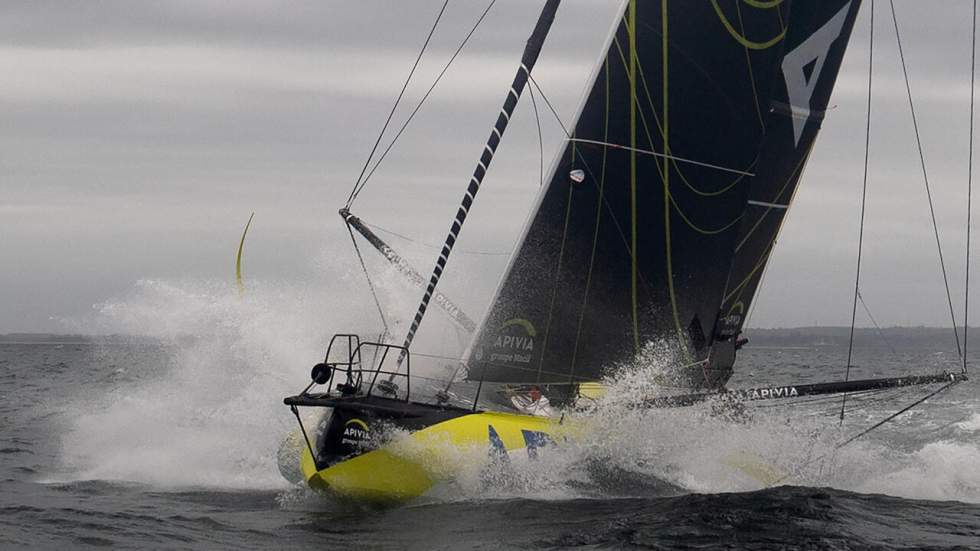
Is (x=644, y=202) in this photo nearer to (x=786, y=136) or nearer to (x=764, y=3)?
(x=764, y=3)

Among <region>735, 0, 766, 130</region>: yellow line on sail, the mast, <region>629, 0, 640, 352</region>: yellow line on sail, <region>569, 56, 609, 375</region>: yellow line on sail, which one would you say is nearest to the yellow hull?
the mast

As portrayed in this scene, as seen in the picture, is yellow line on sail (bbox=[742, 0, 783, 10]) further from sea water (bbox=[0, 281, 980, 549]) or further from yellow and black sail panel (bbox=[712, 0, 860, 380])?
sea water (bbox=[0, 281, 980, 549])

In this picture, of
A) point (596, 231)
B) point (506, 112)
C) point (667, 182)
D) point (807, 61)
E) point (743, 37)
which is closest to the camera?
point (506, 112)

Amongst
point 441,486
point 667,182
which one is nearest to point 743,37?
point 667,182

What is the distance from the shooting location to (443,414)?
9.71 meters

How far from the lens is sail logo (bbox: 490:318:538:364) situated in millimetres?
10711

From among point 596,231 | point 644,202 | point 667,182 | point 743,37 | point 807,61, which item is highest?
point 807,61

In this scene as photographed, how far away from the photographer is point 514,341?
10.7m

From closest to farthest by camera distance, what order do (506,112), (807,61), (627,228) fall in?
(506,112), (627,228), (807,61)

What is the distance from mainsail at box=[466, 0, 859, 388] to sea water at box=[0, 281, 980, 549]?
636 mm

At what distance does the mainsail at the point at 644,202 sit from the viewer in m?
10.8

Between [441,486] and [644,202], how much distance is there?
3.42m

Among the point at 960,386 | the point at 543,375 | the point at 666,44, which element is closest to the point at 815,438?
the point at 543,375

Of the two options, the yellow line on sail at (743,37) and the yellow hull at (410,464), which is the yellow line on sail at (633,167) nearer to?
the yellow line on sail at (743,37)
